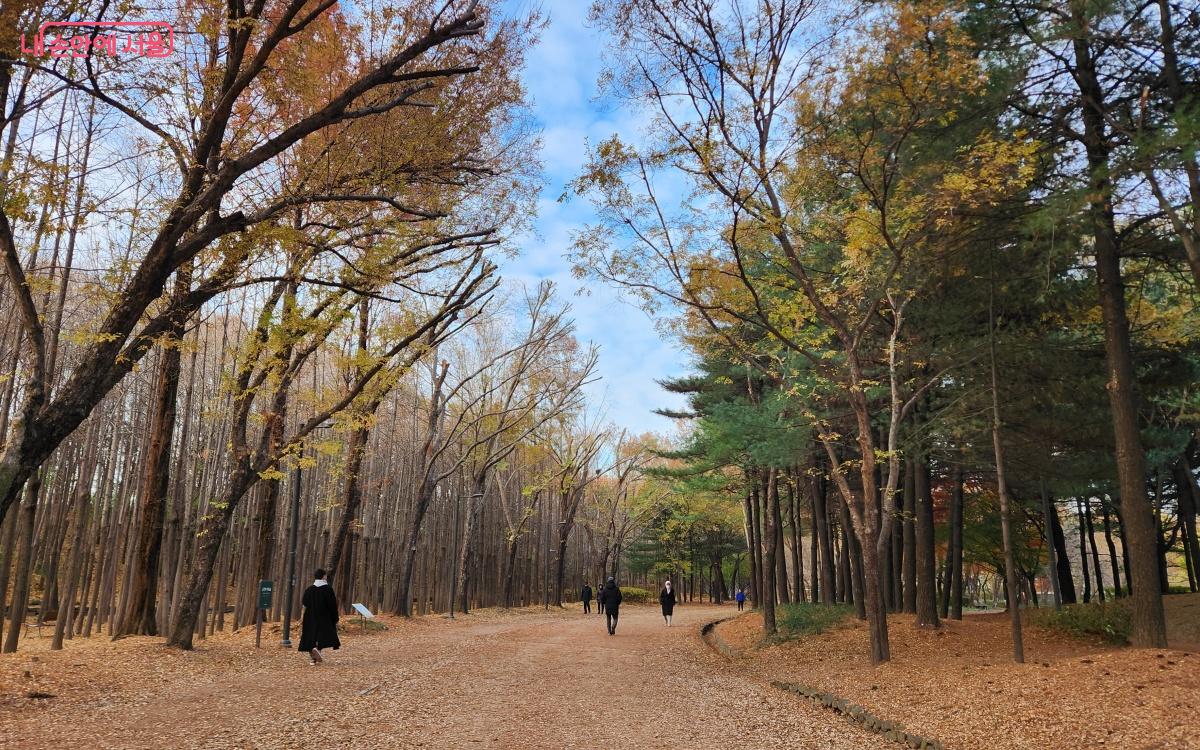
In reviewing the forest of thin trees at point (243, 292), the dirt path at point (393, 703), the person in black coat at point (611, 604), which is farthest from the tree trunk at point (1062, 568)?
the forest of thin trees at point (243, 292)

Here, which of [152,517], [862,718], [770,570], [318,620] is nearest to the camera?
[862,718]

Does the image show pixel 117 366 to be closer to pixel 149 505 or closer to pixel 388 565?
pixel 149 505

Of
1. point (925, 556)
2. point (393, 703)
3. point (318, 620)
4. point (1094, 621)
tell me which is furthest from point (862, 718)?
point (1094, 621)

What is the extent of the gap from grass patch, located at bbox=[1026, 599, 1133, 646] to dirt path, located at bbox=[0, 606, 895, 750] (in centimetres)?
597

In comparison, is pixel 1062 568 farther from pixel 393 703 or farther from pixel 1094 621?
pixel 393 703

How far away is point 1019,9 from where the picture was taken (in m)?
8.63

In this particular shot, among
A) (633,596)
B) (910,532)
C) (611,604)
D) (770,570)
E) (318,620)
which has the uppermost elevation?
(910,532)

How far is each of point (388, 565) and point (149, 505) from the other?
11008 mm

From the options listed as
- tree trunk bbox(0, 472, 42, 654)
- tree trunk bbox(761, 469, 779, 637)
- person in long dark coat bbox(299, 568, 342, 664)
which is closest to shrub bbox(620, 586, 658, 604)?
tree trunk bbox(761, 469, 779, 637)

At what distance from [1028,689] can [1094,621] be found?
6.45 metres

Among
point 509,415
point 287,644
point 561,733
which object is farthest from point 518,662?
point 509,415

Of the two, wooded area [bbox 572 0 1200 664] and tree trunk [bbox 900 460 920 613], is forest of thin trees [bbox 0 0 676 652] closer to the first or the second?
wooded area [bbox 572 0 1200 664]

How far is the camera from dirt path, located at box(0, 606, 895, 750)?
18.8ft

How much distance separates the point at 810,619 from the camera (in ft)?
47.3
